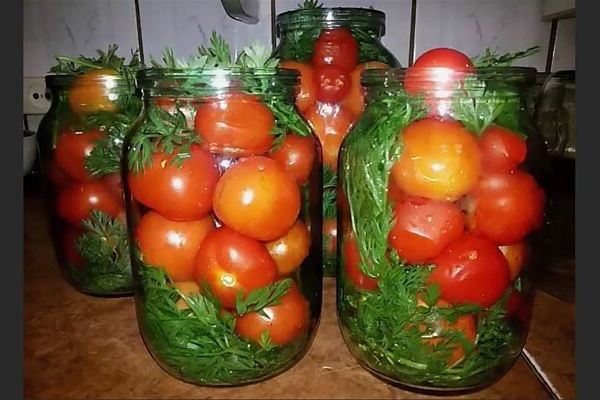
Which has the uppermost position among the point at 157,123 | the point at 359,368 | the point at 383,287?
the point at 157,123

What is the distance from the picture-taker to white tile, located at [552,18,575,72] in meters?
0.86

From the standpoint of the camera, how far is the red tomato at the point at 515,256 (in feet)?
1.52

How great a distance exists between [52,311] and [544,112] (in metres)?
0.65

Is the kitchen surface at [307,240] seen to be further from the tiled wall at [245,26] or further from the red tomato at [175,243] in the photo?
the tiled wall at [245,26]

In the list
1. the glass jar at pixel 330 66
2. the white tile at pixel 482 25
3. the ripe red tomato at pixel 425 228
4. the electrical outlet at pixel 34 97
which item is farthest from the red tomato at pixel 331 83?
the electrical outlet at pixel 34 97

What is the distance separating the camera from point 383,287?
1.47 feet

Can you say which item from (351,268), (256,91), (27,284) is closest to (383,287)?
(351,268)

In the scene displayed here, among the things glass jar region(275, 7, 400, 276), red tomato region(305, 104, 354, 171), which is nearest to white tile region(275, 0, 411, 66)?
glass jar region(275, 7, 400, 276)

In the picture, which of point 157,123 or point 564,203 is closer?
point 157,123

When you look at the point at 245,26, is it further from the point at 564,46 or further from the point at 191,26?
the point at 564,46

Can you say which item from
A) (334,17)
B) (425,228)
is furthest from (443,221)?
(334,17)

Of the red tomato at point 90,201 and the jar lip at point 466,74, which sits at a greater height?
the jar lip at point 466,74

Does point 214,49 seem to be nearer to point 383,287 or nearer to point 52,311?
point 383,287

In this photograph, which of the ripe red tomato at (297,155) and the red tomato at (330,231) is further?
the red tomato at (330,231)
